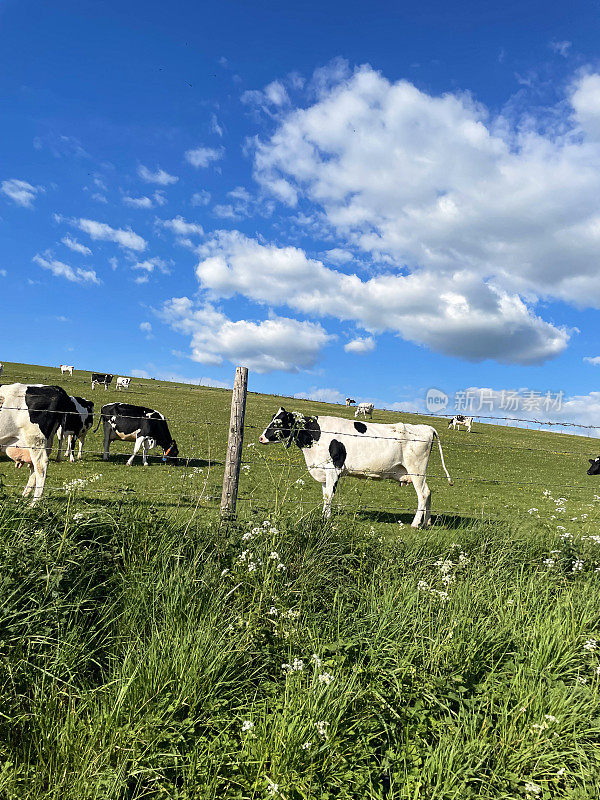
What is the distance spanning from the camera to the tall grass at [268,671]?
2920 millimetres

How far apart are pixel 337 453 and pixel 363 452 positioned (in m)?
0.58

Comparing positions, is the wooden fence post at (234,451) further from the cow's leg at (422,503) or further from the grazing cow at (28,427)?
the cow's leg at (422,503)

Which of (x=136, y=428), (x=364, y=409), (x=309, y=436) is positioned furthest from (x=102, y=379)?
(x=309, y=436)

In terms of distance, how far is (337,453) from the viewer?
11.2 m

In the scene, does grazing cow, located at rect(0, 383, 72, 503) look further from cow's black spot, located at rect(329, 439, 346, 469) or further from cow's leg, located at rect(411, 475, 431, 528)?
cow's leg, located at rect(411, 475, 431, 528)

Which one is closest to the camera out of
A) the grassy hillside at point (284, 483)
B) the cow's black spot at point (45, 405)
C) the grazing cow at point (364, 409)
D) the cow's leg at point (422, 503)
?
the cow's black spot at point (45, 405)

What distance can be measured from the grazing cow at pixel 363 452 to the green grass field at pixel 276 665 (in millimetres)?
5234

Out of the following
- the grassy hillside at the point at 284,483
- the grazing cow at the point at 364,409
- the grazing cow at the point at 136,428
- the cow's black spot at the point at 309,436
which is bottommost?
the grassy hillside at the point at 284,483

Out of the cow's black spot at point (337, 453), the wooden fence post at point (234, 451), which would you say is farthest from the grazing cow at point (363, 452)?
the wooden fence post at point (234, 451)

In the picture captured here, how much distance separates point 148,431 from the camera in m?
17.2

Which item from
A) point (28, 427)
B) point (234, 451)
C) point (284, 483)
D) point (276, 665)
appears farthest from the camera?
point (284, 483)

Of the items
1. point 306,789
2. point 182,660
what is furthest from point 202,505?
point 306,789

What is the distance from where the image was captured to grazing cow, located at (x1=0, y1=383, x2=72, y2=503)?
32.3 feet

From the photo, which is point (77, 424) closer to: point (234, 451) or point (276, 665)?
point (234, 451)
